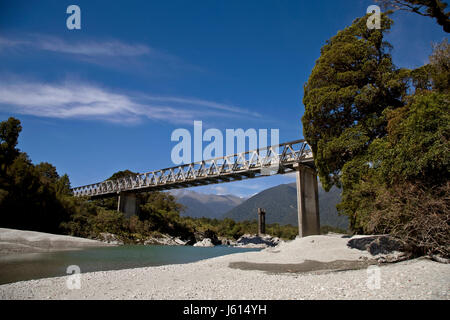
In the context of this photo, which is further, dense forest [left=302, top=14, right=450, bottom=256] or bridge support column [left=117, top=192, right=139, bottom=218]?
bridge support column [left=117, top=192, right=139, bottom=218]

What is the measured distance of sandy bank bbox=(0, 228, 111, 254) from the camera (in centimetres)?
2092

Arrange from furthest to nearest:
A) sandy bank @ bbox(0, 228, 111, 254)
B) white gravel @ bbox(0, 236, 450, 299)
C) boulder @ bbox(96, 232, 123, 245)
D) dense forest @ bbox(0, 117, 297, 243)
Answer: boulder @ bbox(96, 232, 123, 245), dense forest @ bbox(0, 117, 297, 243), sandy bank @ bbox(0, 228, 111, 254), white gravel @ bbox(0, 236, 450, 299)

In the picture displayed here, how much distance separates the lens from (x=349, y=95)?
14562 millimetres

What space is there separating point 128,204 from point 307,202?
1621 inches

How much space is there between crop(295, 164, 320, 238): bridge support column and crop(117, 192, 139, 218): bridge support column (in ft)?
129

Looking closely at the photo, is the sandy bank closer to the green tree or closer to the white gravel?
the green tree

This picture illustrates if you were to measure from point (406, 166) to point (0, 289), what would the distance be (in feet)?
42.7

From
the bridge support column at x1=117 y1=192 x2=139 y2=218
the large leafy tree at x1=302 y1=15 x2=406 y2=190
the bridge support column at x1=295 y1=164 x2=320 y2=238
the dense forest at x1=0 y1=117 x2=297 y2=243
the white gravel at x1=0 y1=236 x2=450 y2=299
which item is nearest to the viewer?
the white gravel at x1=0 y1=236 x2=450 y2=299

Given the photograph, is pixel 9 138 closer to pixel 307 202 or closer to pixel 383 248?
pixel 307 202

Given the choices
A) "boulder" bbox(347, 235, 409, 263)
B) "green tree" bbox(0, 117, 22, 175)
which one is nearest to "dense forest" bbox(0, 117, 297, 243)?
"green tree" bbox(0, 117, 22, 175)

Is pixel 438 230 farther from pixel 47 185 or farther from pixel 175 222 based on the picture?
pixel 175 222

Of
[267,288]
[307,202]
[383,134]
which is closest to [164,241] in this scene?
[307,202]

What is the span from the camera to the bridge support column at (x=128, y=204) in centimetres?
5406

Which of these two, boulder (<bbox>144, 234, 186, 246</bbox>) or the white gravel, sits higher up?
the white gravel
